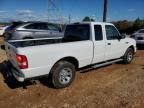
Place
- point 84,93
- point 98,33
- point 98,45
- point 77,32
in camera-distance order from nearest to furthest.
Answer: point 84,93 < point 98,45 < point 98,33 < point 77,32

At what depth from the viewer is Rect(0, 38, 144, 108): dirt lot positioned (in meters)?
4.41

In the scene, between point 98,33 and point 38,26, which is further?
point 38,26

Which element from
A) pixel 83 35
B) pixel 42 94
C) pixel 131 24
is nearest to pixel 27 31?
pixel 83 35

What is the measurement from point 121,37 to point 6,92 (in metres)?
4.57

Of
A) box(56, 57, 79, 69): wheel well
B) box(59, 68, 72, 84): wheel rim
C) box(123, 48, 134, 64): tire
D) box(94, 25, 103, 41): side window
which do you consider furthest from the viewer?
box(123, 48, 134, 64): tire

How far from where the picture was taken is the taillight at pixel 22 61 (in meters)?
4.31

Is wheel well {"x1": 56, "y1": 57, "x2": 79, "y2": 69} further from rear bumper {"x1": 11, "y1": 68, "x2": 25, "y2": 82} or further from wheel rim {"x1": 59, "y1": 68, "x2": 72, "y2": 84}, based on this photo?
rear bumper {"x1": 11, "y1": 68, "x2": 25, "y2": 82}

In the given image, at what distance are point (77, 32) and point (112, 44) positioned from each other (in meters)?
1.37

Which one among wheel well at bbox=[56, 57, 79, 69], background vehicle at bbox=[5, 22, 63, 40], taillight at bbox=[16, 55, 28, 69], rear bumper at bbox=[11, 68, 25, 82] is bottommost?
rear bumper at bbox=[11, 68, 25, 82]

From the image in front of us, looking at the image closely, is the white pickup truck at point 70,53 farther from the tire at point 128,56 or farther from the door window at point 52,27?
the door window at point 52,27

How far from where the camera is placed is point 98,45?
5980mm

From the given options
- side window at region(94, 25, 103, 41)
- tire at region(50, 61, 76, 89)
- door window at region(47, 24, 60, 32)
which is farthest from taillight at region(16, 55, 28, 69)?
door window at region(47, 24, 60, 32)

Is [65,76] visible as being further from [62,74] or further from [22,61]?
[22,61]


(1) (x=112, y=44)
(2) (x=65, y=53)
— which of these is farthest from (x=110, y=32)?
(2) (x=65, y=53)
